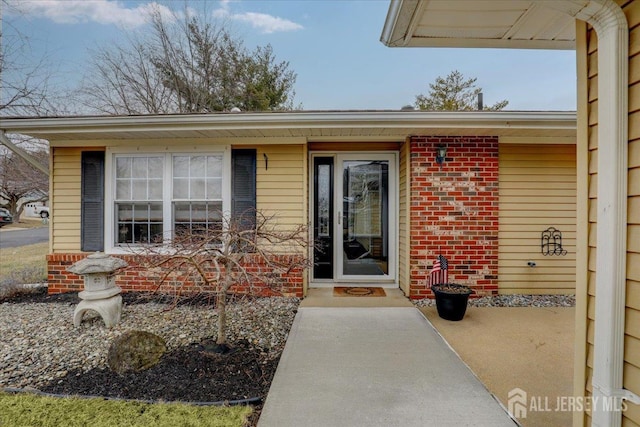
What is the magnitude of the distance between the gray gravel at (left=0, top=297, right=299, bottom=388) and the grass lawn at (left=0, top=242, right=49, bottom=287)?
4.36 ft

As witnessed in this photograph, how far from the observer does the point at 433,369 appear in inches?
98.0

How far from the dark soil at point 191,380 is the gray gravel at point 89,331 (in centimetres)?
21

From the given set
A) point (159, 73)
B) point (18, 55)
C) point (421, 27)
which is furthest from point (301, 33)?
point (421, 27)

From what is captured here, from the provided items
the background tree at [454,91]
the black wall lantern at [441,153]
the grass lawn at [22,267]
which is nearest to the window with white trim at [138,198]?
the grass lawn at [22,267]

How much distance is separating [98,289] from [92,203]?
1861 mm

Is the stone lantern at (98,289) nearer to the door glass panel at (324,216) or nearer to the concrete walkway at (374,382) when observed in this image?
the concrete walkway at (374,382)

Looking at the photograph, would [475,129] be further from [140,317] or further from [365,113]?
[140,317]

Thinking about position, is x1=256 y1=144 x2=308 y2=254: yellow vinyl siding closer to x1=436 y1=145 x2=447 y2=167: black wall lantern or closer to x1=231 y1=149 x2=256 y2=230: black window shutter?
x1=231 y1=149 x2=256 y2=230: black window shutter

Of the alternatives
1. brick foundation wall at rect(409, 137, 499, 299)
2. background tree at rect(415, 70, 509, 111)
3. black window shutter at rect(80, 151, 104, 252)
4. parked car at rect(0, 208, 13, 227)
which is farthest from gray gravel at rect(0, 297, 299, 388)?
parked car at rect(0, 208, 13, 227)

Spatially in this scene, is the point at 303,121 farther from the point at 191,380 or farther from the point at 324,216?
the point at 191,380

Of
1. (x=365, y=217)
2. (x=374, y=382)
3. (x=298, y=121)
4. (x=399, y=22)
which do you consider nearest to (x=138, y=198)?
(x=298, y=121)

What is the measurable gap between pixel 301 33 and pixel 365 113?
8.55 m

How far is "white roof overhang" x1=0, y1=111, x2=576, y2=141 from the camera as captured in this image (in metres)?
3.73

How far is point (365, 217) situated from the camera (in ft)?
16.5
